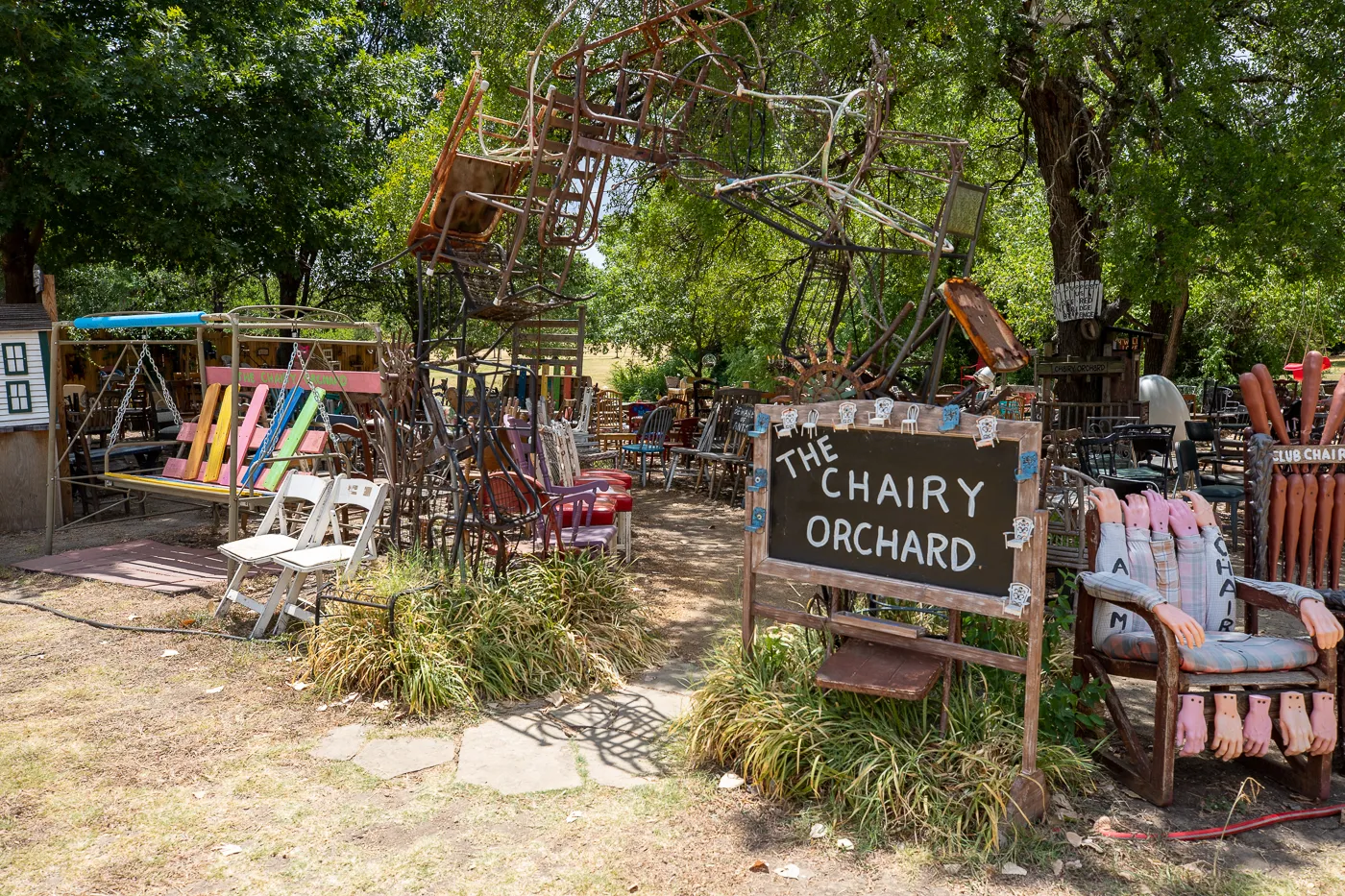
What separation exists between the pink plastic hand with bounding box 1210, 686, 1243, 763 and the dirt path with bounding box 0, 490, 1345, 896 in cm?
24

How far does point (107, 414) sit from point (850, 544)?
13166mm

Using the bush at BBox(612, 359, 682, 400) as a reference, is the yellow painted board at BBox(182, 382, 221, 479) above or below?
below

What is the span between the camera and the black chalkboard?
3.43 meters

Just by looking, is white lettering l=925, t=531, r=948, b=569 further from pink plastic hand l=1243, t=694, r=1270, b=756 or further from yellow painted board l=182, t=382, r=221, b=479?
yellow painted board l=182, t=382, r=221, b=479

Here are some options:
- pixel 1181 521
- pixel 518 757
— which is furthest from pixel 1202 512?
pixel 518 757

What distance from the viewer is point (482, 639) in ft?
15.9

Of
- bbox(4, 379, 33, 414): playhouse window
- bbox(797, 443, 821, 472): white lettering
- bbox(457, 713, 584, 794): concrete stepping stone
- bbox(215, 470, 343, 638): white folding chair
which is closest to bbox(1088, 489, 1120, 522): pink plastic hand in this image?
bbox(797, 443, 821, 472): white lettering

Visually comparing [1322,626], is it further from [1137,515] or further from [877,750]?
[877,750]

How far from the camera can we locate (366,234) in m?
16.8

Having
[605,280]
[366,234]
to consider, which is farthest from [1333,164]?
[605,280]

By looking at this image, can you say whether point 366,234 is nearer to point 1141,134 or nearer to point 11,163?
point 11,163

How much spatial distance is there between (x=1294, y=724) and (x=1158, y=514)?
0.93 m

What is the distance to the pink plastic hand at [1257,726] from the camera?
3516 millimetres

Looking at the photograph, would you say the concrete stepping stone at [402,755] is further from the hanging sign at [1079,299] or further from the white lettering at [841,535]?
the hanging sign at [1079,299]
